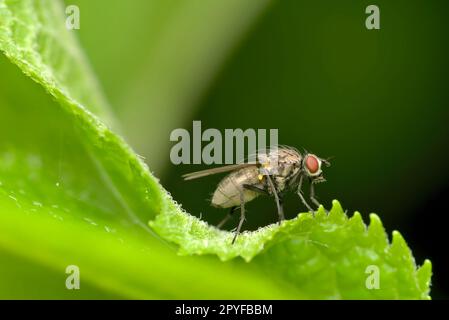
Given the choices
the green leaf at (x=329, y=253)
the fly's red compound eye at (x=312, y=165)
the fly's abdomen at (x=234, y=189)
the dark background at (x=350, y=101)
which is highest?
the dark background at (x=350, y=101)

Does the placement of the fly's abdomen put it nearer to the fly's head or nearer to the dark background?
the dark background

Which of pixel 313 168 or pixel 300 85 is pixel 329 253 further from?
pixel 300 85

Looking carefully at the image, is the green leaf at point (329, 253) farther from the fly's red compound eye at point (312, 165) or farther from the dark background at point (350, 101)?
the dark background at point (350, 101)

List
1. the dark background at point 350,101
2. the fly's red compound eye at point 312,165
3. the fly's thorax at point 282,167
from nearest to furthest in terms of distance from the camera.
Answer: the fly's red compound eye at point 312,165
the fly's thorax at point 282,167
the dark background at point 350,101

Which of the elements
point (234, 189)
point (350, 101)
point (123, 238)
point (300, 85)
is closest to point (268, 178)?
point (234, 189)

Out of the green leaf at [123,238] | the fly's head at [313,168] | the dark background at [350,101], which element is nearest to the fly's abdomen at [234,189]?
the dark background at [350,101]
